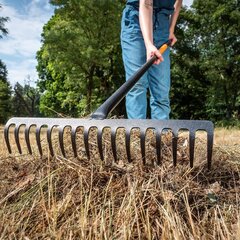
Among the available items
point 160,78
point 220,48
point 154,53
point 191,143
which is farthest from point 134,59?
point 220,48

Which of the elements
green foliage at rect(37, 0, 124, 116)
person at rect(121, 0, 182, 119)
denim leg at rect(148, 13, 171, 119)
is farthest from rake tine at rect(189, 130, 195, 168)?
green foliage at rect(37, 0, 124, 116)

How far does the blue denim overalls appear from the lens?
316 cm

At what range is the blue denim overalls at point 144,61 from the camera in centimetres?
316

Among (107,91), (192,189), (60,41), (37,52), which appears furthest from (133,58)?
(37,52)

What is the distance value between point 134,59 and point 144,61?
0.08m

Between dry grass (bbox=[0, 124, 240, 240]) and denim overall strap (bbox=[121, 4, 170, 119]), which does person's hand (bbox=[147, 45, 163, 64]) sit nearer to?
denim overall strap (bbox=[121, 4, 170, 119])

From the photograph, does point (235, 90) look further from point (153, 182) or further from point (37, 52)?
point (153, 182)

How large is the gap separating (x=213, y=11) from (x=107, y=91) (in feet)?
26.2

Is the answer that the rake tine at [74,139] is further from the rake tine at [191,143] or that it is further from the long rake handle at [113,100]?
the rake tine at [191,143]

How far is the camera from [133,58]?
126 inches

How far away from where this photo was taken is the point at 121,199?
5.90ft

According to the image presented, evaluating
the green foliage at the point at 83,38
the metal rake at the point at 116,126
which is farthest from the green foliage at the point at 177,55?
the metal rake at the point at 116,126

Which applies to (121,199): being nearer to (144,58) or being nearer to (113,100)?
(113,100)

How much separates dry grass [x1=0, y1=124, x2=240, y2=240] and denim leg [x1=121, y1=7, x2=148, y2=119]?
931mm
